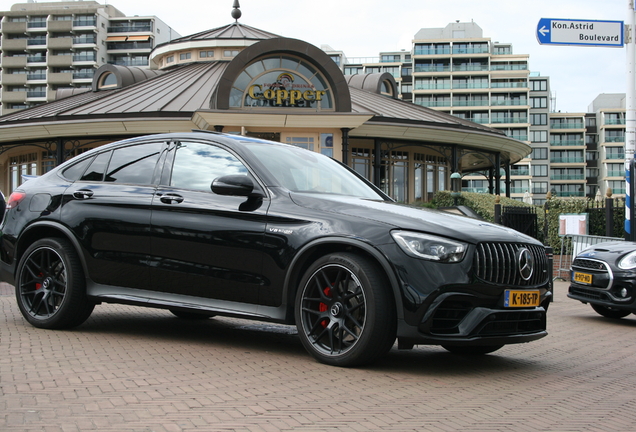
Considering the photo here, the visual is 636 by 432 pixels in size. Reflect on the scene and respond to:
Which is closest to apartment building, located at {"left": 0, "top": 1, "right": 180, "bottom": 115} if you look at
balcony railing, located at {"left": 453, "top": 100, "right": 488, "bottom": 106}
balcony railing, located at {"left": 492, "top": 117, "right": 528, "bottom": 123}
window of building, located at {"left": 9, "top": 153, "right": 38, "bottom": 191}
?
Result: balcony railing, located at {"left": 453, "top": 100, "right": 488, "bottom": 106}

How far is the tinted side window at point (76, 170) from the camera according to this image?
705cm

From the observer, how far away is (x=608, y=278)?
379 inches

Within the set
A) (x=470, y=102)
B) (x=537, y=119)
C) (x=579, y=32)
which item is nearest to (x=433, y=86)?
(x=470, y=102)

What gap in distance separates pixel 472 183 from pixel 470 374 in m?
112

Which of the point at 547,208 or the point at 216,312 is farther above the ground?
the point at 547,208

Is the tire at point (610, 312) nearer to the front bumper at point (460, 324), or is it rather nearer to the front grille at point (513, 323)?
the front grille at point (513, 323)

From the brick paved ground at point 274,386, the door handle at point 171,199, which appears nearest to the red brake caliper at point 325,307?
the brick paved ground at point 274,386

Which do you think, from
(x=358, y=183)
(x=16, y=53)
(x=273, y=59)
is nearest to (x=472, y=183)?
(x=16, y=53)

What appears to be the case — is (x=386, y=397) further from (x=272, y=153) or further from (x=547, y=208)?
(x=547, y=208)

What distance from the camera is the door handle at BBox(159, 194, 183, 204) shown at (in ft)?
19.9

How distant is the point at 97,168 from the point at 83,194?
15.0 inches

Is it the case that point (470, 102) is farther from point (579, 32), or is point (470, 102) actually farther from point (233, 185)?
point (233, 185)

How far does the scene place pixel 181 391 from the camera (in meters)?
4.41

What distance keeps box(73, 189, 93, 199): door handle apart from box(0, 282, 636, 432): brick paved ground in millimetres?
1256
